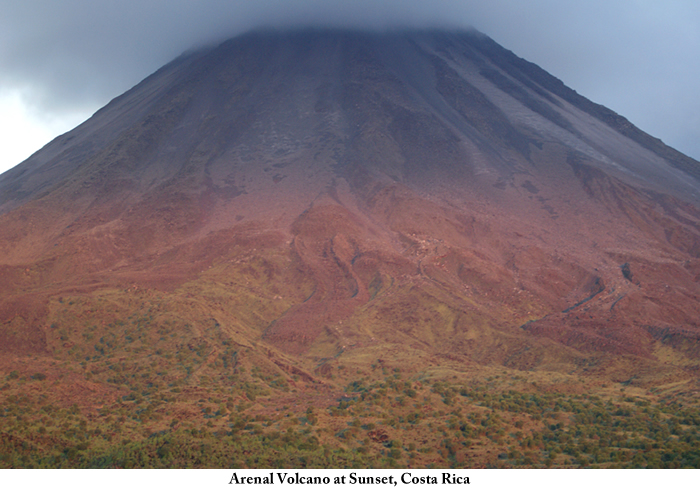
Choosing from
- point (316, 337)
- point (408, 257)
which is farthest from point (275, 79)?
point (316, 337)

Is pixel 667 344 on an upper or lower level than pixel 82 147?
lower

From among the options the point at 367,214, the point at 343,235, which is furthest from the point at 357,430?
the point at 367,214

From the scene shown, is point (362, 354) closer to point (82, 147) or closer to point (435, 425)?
point (435, 425)

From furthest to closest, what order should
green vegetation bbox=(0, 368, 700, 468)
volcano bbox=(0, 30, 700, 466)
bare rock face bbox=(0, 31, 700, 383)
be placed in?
bare rock face bbox=(0, 31, 700, 383)
volcano bbox=(0, 30, 700, 466)
green vegetation bbox=(0, 368, 700, 468)

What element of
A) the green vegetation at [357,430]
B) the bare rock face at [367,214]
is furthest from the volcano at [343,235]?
the green vegetation at [357,430]

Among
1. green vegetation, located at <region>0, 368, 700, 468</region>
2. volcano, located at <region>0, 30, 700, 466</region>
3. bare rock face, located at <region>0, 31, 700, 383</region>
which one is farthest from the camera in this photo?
bare rock face, located at <region>0, 31, 700, 383</region>

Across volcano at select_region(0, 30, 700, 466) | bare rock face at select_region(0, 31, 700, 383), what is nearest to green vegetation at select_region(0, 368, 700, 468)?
volcano at select_region(0, 30, 700, 466)

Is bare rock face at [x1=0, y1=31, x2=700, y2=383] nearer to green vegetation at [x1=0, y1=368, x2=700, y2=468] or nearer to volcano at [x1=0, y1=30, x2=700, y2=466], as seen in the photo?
volcano at [x1=0, y1=30, x2=700, y2=466]
